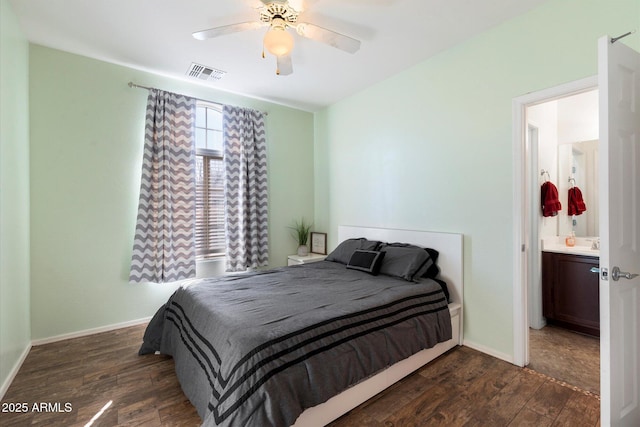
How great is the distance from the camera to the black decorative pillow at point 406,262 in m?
2.70

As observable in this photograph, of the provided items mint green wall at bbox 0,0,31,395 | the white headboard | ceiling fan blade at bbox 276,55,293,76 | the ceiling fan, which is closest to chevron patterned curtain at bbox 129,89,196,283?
mint green wall at bbox 0,0,31,395

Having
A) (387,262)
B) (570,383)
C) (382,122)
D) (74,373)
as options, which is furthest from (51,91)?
(570,383)

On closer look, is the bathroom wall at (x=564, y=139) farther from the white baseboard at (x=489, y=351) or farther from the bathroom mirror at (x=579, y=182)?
the white baseboard at (x=489, y=351)

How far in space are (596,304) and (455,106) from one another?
230 cm

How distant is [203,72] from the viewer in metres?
3.24

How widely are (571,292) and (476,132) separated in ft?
6.22

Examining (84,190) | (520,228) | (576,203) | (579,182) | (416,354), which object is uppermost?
(579,182)

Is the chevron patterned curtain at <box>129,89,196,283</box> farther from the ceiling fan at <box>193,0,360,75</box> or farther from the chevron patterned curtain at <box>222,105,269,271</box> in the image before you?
the ceiling fan at <box>193,0,360,75</box>

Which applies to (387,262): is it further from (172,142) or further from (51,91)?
(51,91)

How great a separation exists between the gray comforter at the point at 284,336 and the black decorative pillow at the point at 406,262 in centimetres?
11

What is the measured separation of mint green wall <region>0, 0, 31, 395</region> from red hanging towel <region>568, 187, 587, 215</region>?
5195mm

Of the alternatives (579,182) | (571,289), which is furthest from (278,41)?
(579,182)

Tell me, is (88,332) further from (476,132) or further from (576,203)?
(576,203)

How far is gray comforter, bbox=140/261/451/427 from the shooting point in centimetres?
141
